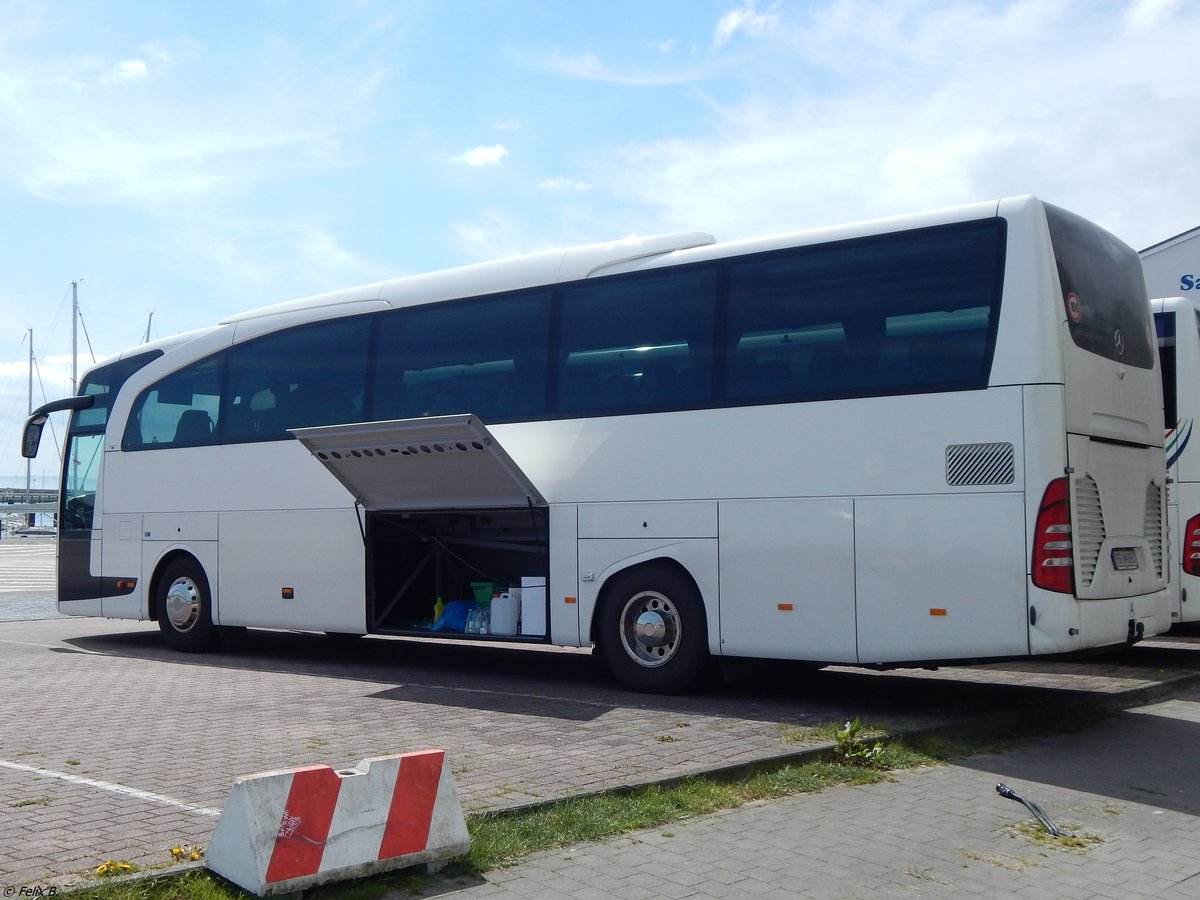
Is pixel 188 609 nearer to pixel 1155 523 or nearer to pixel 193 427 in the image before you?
pixel 193 427

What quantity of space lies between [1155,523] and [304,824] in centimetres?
752

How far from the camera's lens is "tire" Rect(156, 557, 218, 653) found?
1427cm

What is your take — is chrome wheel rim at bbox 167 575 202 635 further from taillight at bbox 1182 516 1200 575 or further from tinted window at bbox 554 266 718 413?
taillight at bbox 1182 516 1200 575

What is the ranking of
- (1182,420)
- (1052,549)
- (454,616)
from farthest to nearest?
(1182,420) → (454,616) → (1052,549)

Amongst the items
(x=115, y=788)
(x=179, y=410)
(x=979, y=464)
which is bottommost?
(x=115, y=788)

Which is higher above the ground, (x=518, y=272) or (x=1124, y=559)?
(x=518, y=272)

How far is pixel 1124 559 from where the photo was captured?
907cm

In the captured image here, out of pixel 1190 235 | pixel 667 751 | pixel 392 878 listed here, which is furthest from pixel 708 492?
pixel 1190 235

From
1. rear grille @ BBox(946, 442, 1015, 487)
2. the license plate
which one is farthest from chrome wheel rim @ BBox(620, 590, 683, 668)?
the license plate

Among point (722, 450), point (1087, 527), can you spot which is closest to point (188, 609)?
point (722, 450)

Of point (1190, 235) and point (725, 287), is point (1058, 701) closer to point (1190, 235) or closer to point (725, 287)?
point (725, 287)

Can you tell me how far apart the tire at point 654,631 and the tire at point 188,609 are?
228 inches

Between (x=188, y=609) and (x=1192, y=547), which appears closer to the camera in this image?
(x=1192, y=547)

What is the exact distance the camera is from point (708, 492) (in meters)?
9.98
